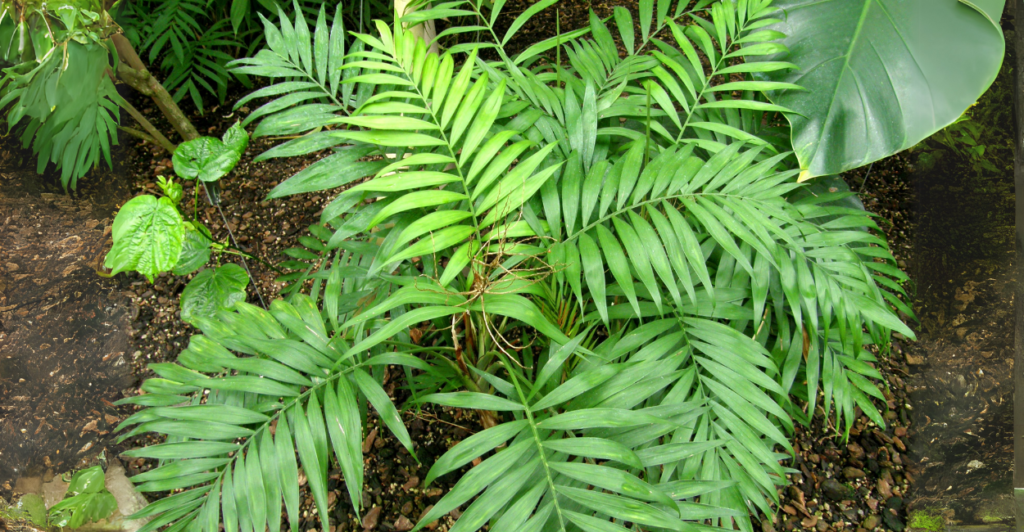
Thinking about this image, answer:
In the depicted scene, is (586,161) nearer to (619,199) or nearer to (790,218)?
(619,199)

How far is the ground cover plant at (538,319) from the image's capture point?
2.29 ft

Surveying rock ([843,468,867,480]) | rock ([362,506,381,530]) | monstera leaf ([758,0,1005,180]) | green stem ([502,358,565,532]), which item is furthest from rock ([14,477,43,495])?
rock ([843,468,867,480])

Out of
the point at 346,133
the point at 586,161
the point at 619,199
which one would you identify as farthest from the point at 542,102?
the point at 346,133

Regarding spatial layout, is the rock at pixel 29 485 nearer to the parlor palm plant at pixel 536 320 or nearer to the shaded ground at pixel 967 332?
the parlor palm plant at pixel 536 320

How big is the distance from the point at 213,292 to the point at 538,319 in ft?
3.04

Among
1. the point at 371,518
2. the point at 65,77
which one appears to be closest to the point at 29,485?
the point at 371,518

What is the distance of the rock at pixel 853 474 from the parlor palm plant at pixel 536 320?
376 mm

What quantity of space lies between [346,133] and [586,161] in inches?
16.5

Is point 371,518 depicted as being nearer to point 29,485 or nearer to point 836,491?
point 29,485

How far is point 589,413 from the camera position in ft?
2.27

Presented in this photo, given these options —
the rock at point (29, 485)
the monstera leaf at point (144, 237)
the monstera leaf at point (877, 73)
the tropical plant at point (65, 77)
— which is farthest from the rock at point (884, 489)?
the tropical plant at point (65, 77)

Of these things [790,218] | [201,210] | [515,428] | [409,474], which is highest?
[790,218]

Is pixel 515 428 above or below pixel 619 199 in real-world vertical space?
below

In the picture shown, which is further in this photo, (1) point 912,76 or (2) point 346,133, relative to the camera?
(1) point 912,76
